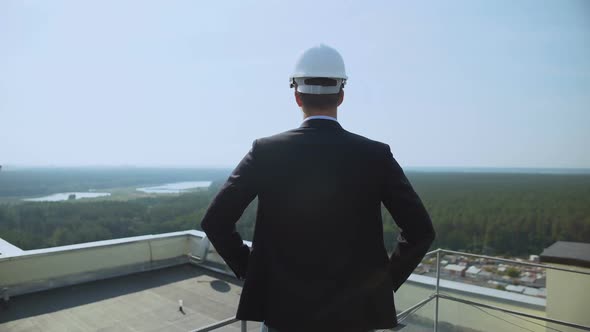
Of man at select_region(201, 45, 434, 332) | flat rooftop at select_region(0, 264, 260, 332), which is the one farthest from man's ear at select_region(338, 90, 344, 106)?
flat rooftop at select_region(0, 264, 260, 332)

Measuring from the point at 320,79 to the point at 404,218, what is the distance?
1.62ft

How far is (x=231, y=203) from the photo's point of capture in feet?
4.09

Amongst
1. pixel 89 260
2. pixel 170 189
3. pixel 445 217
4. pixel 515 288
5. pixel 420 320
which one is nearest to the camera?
pixel 420 320

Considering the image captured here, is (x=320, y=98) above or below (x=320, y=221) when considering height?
above

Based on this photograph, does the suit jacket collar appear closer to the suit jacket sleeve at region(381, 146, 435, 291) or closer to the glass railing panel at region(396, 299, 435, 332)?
the suit jacket sleeve at region(381, 146, 435, 291)

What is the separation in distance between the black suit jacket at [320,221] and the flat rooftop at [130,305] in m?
3.19

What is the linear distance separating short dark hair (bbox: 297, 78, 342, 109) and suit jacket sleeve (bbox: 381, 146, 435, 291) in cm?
23

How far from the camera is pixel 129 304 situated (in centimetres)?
470

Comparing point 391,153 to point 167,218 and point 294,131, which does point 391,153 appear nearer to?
point 294,131

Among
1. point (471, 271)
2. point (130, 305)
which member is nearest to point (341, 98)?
point (130, 305)

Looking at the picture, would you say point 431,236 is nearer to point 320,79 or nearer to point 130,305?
point 320,79

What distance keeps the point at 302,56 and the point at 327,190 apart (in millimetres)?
432

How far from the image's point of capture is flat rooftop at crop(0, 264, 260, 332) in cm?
416

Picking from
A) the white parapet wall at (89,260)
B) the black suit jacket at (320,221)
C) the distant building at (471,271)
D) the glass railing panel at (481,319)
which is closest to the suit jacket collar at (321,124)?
the black suit jacket at (320,221)
